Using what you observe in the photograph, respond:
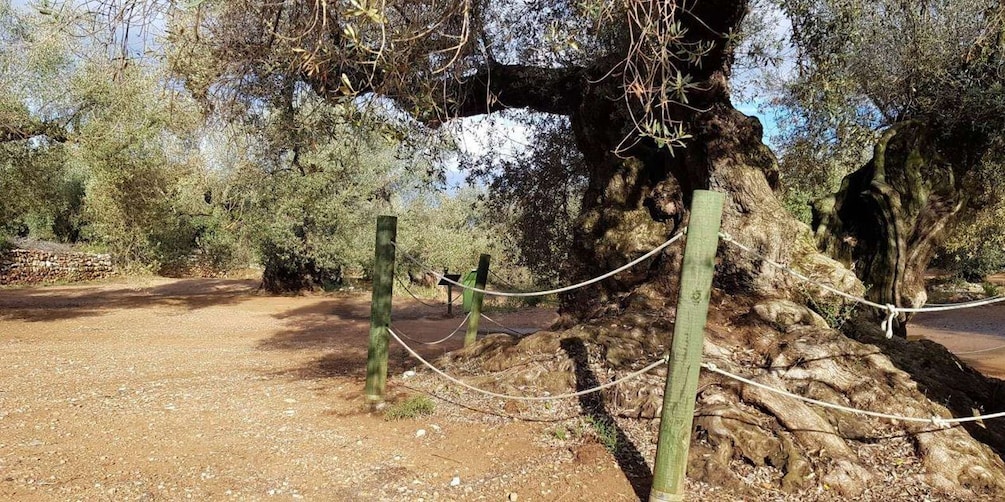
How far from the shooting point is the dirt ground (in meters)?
3.61

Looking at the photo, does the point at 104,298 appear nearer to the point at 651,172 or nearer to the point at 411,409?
the point at 411,409

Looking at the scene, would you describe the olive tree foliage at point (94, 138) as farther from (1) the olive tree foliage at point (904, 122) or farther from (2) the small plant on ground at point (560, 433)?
(1) the olive tree foliage at point (904, 122)

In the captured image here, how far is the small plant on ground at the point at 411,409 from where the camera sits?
4887mm

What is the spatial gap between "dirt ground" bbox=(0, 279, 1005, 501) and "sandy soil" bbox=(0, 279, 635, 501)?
0.5 inches

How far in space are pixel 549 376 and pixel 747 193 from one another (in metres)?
2.87

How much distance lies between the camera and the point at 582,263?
7352 mm

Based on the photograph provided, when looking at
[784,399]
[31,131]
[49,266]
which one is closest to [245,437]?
[784,399]

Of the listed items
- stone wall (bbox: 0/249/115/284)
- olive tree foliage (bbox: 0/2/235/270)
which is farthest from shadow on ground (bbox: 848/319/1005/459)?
stone wall (bbox: 0/249/115/284)

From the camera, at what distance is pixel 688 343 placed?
3.24 metres

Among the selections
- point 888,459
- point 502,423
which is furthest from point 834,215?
point 502,423

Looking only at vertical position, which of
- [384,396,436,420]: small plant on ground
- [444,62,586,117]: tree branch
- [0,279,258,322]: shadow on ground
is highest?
[444,62,586,117]: tree branch

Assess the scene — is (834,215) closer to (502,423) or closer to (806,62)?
(806,62)

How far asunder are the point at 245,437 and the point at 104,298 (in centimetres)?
1515

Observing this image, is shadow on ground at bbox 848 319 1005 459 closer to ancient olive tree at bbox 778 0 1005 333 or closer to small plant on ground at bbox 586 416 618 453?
ancient olive tree at bbox 778 0 1005 333
